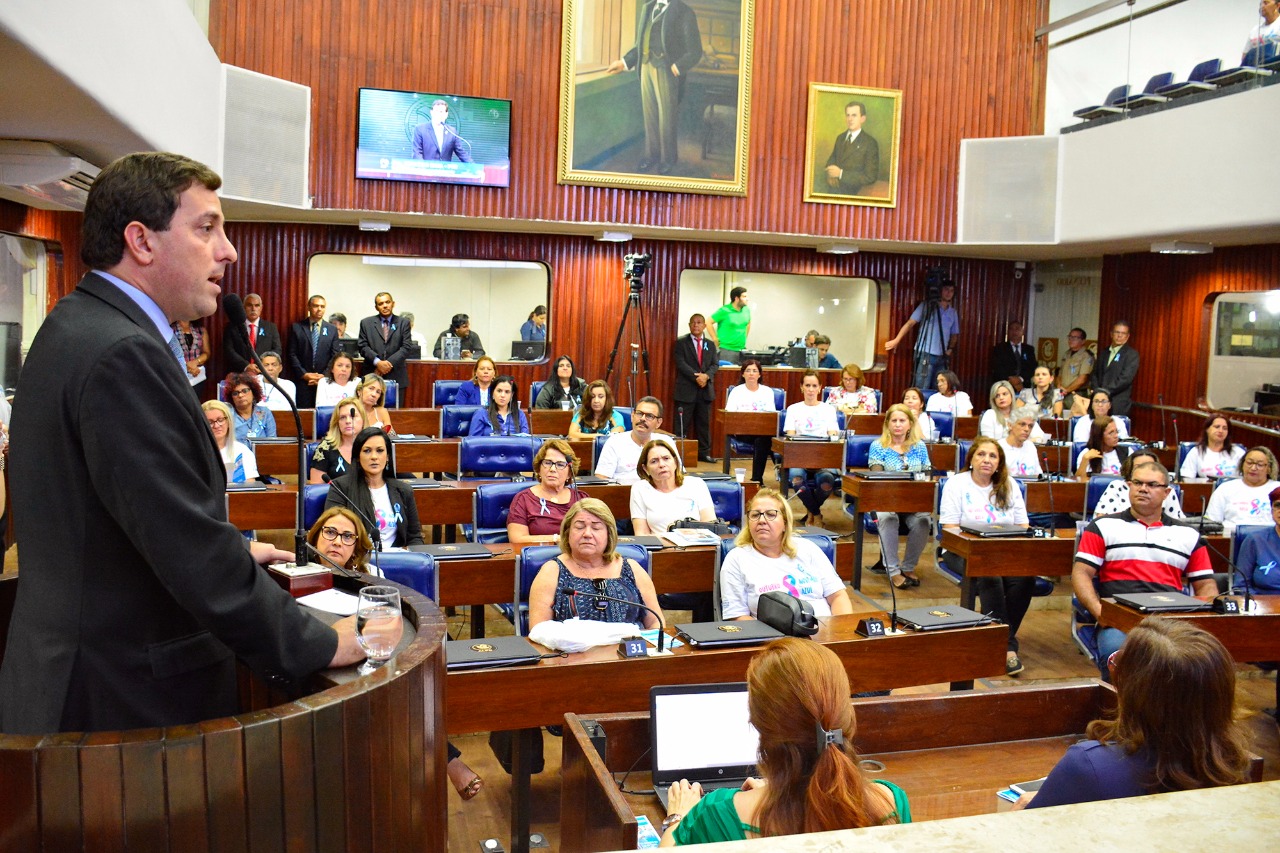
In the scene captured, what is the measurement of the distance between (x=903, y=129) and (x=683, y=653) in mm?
8869

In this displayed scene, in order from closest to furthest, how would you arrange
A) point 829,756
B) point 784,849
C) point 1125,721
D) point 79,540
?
point 784,849 < point 79,540 < point 829,756 < point 1125,721

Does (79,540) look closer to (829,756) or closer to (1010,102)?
(829,756)

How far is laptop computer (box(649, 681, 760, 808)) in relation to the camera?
2.63 m

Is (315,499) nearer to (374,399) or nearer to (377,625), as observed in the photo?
(374,399)

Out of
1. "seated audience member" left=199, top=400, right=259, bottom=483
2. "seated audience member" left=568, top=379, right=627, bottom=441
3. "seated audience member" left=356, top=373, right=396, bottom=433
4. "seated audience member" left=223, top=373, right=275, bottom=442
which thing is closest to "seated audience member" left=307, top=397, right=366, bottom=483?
"seated audience member" left=199, top=400, right=259, bottom=483

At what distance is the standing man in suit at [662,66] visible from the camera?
10258 millimetres

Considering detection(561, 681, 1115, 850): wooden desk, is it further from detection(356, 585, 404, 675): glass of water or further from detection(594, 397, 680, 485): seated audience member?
detection(594, 397, 680, 485): seated audience member

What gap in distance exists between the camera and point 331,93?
31.4 ft

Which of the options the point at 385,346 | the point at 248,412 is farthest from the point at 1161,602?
the point at 385,346

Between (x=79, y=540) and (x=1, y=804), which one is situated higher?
(x=79, y=540)

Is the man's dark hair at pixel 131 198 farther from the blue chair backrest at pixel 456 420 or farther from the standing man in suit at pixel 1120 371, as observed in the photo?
the standing man in suit at pixel 1120 371

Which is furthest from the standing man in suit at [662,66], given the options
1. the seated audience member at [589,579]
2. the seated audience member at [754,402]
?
the seated audience member at [589,579]

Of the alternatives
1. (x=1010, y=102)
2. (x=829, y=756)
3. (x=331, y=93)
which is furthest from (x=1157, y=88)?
(x=829, y=756)

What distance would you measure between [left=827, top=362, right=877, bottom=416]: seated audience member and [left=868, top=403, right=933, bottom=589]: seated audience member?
2501 mm
